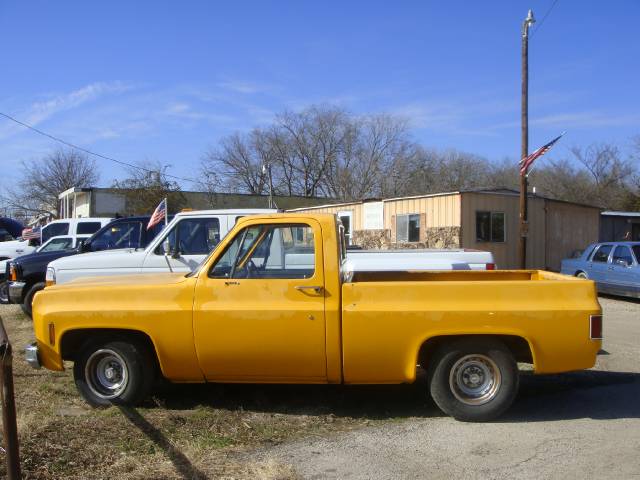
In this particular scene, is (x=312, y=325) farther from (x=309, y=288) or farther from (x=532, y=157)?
(x=532, y=157)

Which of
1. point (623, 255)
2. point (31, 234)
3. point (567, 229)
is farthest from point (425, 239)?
point (31, 234)

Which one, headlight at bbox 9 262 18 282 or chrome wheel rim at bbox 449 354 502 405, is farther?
headlight at bbox 9 262 18 282

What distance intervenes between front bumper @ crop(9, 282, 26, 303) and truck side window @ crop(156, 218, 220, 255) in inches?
163

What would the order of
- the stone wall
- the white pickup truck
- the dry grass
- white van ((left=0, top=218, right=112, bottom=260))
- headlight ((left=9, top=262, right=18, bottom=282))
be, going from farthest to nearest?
the stone wall < white van ((left=0, top=218, right=112, bottom=260)) < headlight ((left=9, top=262, right=18, bottom=282)) < the white pickup truck < the dry grass

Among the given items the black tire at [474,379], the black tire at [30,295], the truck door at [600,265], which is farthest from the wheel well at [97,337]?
the truck door at [600,265]

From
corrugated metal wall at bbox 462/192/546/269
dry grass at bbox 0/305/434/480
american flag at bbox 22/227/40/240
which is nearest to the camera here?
dry grass at bbox 0/305/434/480

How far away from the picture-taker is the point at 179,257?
823 cm

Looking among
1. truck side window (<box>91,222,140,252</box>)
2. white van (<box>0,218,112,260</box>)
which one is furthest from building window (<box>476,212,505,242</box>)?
truck side window (<box>91,222,140,252</box>)

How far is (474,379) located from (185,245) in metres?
4.55

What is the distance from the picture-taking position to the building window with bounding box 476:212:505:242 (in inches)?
793

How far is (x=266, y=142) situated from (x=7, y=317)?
4089 cm

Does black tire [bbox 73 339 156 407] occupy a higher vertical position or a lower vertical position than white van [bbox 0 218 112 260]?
lower

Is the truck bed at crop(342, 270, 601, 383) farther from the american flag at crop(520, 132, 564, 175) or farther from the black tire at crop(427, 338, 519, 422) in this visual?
the american flag at crop(520, 132, 564, 175)

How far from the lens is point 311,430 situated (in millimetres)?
5199
